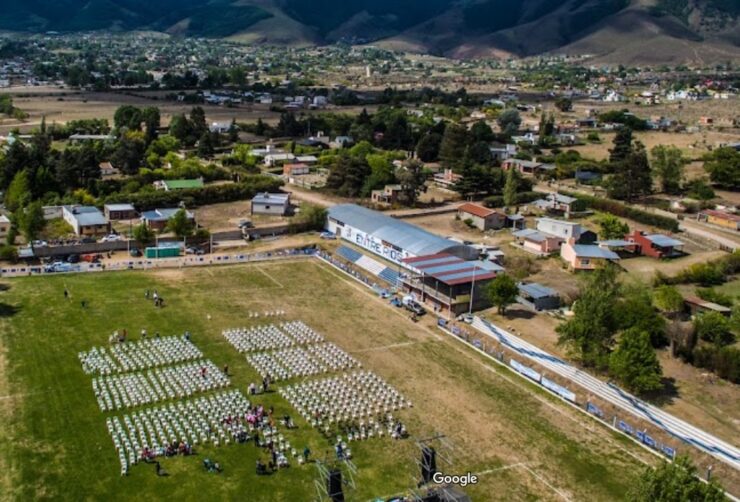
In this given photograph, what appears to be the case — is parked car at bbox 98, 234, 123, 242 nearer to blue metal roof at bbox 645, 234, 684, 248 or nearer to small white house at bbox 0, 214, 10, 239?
small white house at bbox 0, 214, 10, 239

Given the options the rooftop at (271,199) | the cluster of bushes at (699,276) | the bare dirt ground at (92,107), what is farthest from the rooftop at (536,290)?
the bare dirt ground at (92,107)

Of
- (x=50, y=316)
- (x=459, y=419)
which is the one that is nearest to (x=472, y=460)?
(x=459, y=419)

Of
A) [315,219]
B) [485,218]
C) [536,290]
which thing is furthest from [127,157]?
[536,290]

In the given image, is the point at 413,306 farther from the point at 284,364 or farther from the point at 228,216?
the point at 228,216

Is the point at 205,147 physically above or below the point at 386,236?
above

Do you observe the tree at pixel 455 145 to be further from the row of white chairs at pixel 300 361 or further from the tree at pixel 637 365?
the tree at pixel 637 365

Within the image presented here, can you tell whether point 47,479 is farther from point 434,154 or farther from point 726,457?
point 434,154
